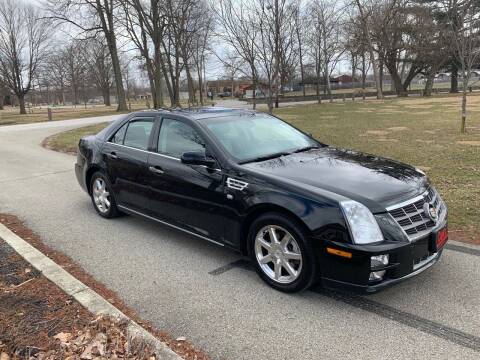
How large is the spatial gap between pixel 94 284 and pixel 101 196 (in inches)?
87.2

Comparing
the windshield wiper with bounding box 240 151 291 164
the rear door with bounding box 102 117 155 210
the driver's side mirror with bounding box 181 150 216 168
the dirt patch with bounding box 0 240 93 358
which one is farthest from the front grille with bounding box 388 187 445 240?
the rear door with bounding box 102 117 155 210

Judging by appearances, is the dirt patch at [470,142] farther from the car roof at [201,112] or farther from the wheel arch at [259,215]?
the wheel arch at [259,215]

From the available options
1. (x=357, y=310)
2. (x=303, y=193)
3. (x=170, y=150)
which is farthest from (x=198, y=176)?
(x=357, y=310)

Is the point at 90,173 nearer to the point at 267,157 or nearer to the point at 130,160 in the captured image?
the point at 130,160

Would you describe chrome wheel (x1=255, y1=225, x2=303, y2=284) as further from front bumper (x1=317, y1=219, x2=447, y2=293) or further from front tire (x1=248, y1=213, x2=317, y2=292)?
front bumper (x1=317, y1=219, x2=447, y2=293)

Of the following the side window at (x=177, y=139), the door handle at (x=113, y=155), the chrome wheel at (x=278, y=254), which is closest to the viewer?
the chrome wheel at (x=278, y=254)

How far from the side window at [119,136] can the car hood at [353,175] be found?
2269 millimetres

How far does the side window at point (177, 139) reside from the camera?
4680 millimetres

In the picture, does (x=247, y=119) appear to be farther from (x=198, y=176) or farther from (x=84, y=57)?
(x=84, y=57)

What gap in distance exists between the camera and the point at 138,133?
5520 millimetres

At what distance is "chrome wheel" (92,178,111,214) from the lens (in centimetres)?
602

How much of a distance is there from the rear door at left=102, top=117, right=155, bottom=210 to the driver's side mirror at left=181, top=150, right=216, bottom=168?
91 cm

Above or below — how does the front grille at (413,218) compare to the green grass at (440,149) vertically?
above

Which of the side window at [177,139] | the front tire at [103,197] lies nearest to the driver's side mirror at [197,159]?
the side window at [177,139]
